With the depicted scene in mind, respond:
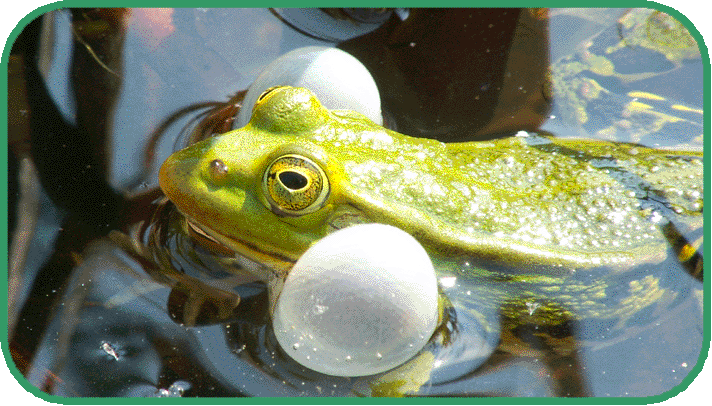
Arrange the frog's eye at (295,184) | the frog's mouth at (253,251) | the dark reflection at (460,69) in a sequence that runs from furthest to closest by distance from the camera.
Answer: the dark reflection at (460,69)
the frog's mouth at (253,251)
the frog's eye at (295,184)

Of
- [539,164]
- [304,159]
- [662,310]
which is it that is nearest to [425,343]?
[304,159]

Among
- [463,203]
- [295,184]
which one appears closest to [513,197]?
[463,203]

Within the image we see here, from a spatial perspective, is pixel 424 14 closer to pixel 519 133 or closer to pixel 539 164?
pixel 519 133

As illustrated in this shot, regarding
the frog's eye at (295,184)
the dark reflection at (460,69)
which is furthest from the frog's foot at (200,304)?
the dark reflection at (460,69)

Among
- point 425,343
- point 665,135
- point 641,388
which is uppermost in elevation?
point 665,135

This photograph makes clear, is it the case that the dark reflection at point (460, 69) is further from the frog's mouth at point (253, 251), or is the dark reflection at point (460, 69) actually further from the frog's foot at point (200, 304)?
the frog's foot at point (200, 304)

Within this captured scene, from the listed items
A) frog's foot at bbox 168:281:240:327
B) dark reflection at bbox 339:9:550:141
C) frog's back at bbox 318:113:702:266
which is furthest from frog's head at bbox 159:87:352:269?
dark reflection at bbox 339:9:550:141

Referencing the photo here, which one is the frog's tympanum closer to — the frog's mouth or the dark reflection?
the frog's mouth

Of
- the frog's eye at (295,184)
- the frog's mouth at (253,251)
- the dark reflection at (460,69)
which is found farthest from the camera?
the dark reflection at (460,69)
